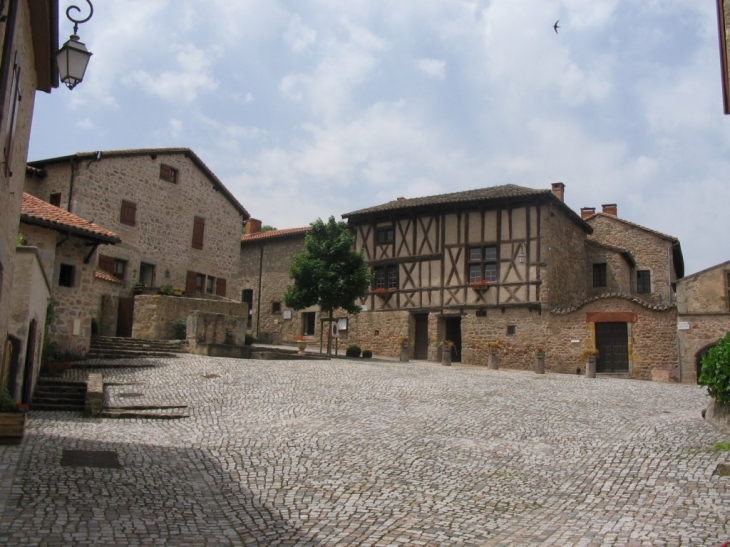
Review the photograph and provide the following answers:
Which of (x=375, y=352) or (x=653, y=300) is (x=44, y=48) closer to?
(x=375, y=352)

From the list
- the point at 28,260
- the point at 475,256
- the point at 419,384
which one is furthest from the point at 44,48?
the point at 475,256

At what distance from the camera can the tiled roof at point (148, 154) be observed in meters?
26.6

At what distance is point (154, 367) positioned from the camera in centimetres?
1791

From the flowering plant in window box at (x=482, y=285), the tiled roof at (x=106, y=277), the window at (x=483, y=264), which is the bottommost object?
the tiled roof at (x=106, y=277)

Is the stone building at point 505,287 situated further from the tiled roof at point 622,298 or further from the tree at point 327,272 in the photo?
the tree at point 327,272

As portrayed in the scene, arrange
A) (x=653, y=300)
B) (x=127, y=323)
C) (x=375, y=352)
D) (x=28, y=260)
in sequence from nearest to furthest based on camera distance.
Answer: (x=28, y=260), (x=127, y=323), (x=375, y=352), (x=653, y=300)

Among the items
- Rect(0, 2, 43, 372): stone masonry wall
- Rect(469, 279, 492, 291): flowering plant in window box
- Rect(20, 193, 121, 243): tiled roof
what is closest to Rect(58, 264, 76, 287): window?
Rect(20, 193, 121, 243): tiled roof

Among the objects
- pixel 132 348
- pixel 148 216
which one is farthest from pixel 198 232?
pixel 132 348

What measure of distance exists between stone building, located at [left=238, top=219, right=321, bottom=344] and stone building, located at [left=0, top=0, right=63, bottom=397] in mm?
23937

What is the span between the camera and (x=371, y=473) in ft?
28.2

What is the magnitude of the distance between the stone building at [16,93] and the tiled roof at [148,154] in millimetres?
16828

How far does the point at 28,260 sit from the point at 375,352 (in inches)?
828

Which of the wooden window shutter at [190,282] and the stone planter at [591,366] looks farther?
the wooden window shutter at [190,282]

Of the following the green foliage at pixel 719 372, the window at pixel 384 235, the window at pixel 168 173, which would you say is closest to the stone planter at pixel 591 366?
the green foliage at pixel 719 372
